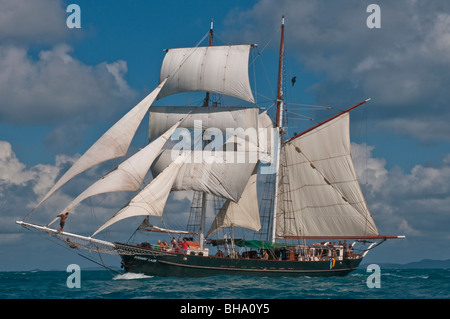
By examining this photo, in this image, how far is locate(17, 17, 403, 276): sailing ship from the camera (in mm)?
53219

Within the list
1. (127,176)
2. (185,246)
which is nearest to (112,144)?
(127,176)

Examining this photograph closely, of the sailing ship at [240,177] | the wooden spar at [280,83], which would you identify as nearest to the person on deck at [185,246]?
the sailing ship at [240,177]

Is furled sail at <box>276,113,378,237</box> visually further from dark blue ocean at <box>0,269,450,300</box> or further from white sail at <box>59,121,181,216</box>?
white sail at <box>59,121,181,216</box>

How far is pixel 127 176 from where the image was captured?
50469mm

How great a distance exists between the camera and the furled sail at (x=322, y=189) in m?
60.9

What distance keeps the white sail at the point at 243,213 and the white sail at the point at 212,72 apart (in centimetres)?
846

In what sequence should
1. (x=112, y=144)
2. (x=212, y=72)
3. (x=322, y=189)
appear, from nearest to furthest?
(x=112, y=144)
(x=212, y=72)
(x=322, y=189)

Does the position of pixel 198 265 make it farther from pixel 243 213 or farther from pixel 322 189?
pixel 322 189

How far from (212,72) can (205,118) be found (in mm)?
4524

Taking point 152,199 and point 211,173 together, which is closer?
point 152,199

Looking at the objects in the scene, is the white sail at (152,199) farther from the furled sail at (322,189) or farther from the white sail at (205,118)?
the furled sail at (322,189)

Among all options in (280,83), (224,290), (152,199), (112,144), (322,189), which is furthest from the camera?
(280,83)
